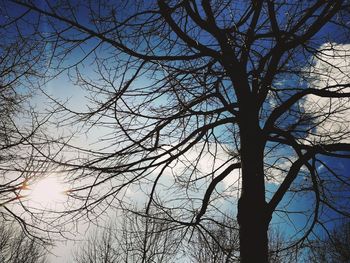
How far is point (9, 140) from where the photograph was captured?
4.79m

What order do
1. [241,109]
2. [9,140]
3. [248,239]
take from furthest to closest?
1. [9,140]
2. [241,109]
3. [248,239]

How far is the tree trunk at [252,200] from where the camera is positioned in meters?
2.88

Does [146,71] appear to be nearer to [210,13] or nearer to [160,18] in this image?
[160,18]

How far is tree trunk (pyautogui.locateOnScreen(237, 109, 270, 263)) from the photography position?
288cm

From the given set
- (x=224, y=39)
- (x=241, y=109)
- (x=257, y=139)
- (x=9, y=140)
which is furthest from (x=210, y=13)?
(x=9, y=140)

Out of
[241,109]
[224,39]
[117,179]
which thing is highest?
[224,39]

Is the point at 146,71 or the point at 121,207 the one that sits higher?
the point at 146,71

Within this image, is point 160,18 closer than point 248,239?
No

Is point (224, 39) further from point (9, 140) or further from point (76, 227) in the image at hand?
point (9, 140)

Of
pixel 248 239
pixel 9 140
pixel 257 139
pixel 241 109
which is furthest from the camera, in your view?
pixel 9 140

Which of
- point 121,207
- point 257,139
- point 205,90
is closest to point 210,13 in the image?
point 205,90

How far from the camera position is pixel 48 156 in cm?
311

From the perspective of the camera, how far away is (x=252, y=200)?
310cm

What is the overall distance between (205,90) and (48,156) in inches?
78.2
